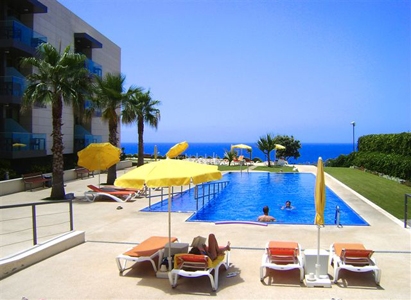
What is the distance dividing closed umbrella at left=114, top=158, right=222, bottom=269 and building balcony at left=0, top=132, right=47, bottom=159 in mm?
17441

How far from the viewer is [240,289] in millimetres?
7551

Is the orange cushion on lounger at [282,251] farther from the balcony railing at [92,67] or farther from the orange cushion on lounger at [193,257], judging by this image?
the balcony railing at [92,67]

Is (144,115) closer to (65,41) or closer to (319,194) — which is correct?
(65,41)

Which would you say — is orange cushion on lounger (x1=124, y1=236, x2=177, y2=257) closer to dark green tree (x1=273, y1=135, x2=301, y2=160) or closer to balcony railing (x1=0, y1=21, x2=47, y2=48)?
balcony railing (x1=0, y1=21, x2=47, y2=48)

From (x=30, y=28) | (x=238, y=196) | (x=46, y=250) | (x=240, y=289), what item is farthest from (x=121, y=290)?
(x=30, y=28)

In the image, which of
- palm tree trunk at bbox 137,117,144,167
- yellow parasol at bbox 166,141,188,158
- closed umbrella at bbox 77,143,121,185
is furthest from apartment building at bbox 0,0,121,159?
yellow parasol at bbox 166,141,188,158

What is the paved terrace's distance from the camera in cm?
735

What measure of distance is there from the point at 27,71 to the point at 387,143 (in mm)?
26566

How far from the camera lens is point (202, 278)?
8188 mm

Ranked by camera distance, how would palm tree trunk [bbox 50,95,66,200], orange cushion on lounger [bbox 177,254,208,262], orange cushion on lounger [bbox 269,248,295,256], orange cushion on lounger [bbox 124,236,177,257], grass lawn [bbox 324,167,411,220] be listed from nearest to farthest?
orange cushion on lounger [bbox 177,254,208,262]
orange cushion on lounger [bbox 269,248,295,256]
orange cushion on lounger [bbox 124,236,177,257]
grass lawn [bbox 324,167,411,220]
palm tree trunk [bbox 50,95,66,200]

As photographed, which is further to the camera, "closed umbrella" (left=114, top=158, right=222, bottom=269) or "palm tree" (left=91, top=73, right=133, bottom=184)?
"palm tree" (left=91, top=73, right=133, bottom=184)

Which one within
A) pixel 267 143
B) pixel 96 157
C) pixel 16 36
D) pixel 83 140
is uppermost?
pixel 16 36

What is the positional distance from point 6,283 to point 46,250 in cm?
161

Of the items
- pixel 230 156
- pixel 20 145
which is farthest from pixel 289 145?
pixel 20 145
